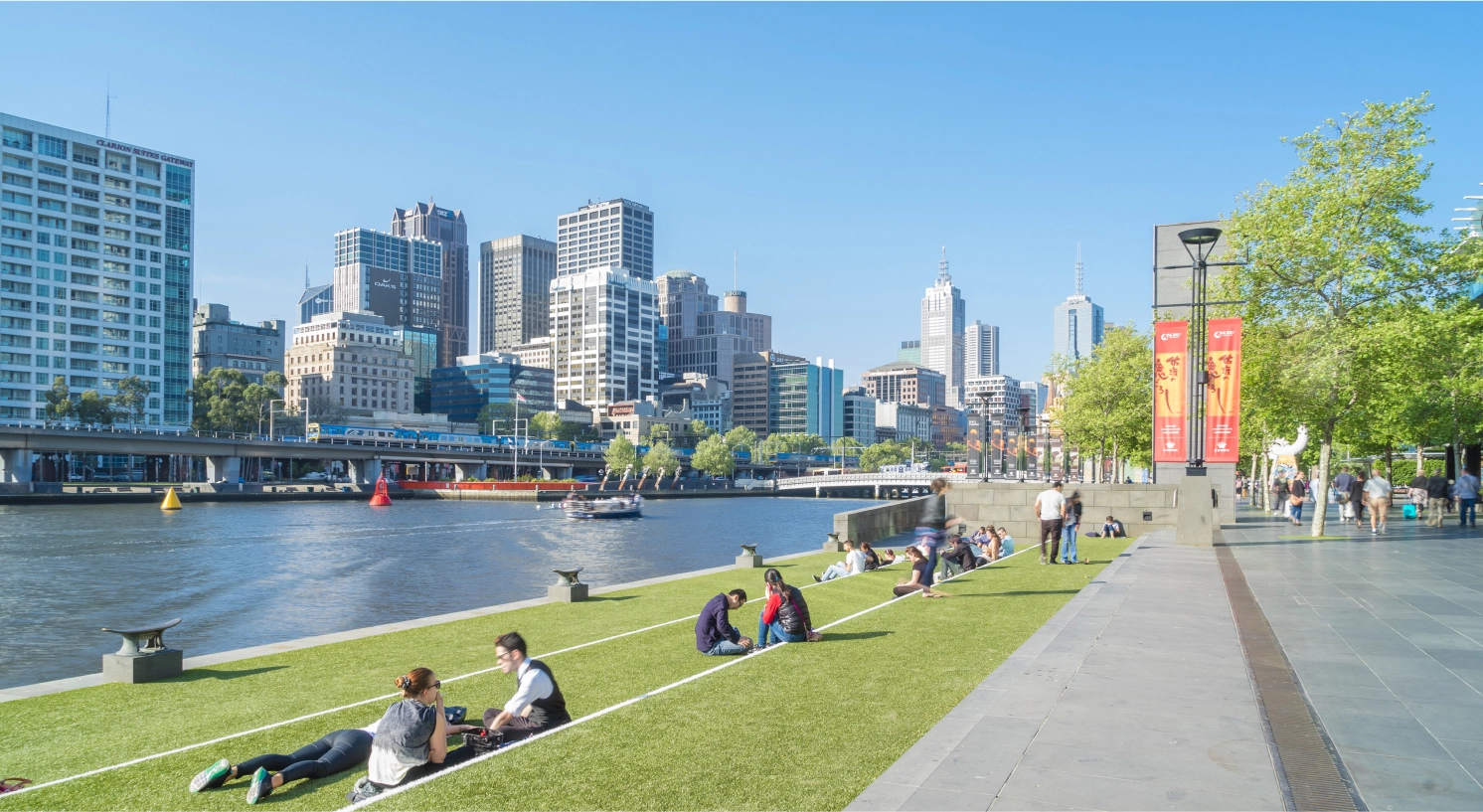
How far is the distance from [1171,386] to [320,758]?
91.0 feet

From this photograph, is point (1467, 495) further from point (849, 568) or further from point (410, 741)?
point (410, 741)

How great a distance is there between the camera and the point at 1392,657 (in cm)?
1184

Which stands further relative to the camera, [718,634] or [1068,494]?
[1068,494]

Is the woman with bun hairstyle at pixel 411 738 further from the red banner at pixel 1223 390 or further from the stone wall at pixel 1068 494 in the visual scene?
the stone wall at pixel 1068 494

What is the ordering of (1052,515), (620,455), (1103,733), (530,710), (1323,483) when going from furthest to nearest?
1. (620,455)
2. (1323,483)
3. (1052,515)
4. (530,710)
5. (1103,733)

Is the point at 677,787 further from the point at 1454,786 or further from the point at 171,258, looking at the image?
the point at 171,258

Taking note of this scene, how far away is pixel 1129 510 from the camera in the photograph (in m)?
39.3

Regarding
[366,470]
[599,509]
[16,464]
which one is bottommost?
[599,509]

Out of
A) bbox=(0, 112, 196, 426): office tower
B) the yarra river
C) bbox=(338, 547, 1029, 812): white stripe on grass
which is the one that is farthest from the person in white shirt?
bbox=(0, 112, 196, 426): office tower

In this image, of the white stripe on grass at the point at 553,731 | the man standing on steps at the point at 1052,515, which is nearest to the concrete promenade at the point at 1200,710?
→ the white stripe on grass at the point at 553,731

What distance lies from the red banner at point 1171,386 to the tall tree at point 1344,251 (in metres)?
3.03

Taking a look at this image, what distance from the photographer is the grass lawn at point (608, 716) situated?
761 cm

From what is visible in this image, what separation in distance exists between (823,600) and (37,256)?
142 meters

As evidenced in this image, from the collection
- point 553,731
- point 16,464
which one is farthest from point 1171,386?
point 16,464
